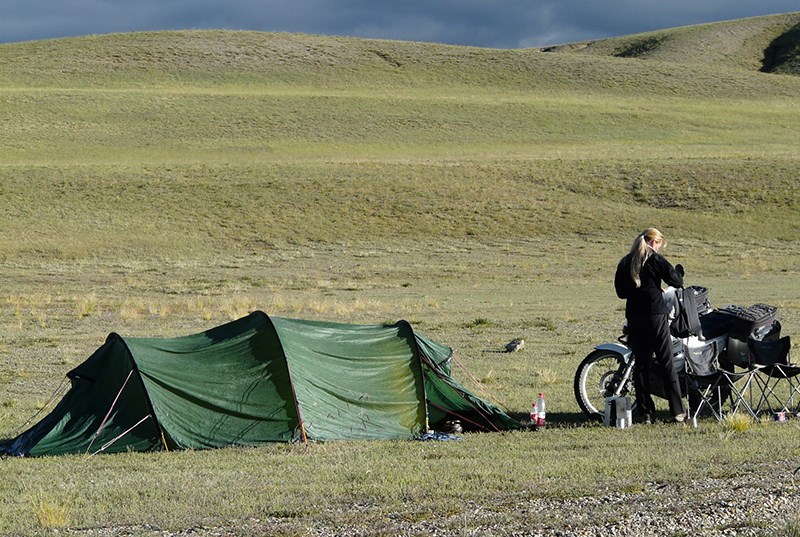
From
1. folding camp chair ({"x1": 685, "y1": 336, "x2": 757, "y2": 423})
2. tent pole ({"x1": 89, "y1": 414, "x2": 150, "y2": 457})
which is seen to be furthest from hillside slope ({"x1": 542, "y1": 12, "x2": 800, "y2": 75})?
tent pole ({"x1": 89, "y1": 414, "x2": 150, "y2": 457})

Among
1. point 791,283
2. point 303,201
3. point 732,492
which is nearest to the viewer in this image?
point 732,492

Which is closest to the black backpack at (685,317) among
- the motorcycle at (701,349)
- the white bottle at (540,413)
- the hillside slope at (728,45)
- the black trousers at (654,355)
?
the motorcycle at (701,349)

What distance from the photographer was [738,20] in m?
164

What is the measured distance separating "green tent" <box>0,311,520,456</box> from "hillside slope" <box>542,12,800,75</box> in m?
128

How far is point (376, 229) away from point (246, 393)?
3498cm

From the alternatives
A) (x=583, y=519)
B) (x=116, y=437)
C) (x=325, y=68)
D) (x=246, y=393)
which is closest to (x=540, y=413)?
(x=246, y=393)

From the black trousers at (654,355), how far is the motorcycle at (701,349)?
92 millimetres

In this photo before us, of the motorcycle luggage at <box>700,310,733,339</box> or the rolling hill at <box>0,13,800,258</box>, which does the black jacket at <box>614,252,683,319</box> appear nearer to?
the motorcycle luggage at <box>700,310,733,339</box>

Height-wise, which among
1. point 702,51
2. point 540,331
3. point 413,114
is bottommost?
point 540,331

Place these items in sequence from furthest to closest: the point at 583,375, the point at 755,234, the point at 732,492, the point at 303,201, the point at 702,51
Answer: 1. the point at 702,51
2. the point at 303,201
3. the point at 755,234
4. the point at 583,375
5. the point at 732,492

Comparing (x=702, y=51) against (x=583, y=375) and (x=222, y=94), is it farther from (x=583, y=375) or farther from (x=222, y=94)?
(x=583, y=375)

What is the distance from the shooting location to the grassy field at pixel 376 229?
26.6ft

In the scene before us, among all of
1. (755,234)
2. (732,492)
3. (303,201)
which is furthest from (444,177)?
(732,492)

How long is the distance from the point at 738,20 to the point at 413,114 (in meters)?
107
